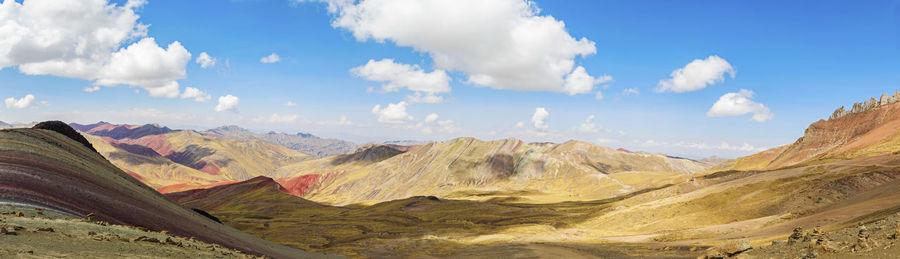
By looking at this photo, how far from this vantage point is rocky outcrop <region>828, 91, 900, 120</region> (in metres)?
114

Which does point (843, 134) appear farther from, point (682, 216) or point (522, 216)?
point (522, 216)

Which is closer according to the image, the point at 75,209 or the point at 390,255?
the point at 75,209

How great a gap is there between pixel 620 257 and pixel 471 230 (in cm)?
5373

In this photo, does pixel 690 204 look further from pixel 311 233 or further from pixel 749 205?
pixel 311 233

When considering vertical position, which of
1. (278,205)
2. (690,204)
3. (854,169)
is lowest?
(278,205)

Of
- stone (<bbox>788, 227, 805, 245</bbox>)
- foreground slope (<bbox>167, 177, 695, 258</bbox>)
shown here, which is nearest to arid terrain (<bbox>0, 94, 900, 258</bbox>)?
stone (<bbox>788, 227, 805, 245</bbox>)

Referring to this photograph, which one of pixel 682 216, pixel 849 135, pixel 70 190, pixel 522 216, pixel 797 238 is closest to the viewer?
pixel 797 238

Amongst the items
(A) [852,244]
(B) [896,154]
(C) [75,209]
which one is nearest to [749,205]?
(B) [896,154]

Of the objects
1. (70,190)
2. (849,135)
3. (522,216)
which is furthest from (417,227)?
(849,135)

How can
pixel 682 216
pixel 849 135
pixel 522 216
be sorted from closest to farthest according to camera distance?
pixel 682 216 < pixel 522 216 < pixel 849 135

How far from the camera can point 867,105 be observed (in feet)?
391

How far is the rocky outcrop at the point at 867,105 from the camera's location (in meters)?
114

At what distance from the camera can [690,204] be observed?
2859 inches

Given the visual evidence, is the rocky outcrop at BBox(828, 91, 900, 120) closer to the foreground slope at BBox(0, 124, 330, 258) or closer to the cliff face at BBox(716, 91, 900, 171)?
the cliff face at BBox(716, 91, 900, 171)
